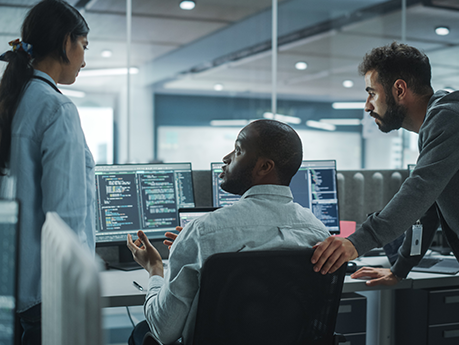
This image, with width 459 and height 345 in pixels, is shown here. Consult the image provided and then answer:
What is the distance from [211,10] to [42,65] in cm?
357

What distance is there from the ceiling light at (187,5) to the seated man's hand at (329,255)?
12.3ft

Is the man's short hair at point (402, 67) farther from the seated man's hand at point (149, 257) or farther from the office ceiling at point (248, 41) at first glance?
the office ceiling at point (248, 41)

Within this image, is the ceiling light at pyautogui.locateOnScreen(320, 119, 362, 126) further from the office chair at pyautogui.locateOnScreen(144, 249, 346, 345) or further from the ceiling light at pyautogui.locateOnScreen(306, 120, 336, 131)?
the office chair at pyautogui.locateOnScreen(144, 249, 346, 345)

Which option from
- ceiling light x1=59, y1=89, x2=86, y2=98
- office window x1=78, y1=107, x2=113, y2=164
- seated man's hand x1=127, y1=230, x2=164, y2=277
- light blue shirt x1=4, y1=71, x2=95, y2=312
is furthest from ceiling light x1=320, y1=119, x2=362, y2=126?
light blue shirt x1=4, y1=71, x2=95, y2=312

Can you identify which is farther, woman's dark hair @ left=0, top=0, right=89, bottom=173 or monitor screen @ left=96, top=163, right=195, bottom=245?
monitor screen @ left=96, top=163, right=195, bottom=245

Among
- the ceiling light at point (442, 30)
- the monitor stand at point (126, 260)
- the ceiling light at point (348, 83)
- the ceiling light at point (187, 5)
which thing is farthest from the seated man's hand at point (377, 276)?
the ceiling light at point (442, 30)

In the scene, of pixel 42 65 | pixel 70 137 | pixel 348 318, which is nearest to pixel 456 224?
pixel 348 318

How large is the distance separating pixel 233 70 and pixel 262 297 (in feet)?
13.1

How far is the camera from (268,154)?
115 centimetres

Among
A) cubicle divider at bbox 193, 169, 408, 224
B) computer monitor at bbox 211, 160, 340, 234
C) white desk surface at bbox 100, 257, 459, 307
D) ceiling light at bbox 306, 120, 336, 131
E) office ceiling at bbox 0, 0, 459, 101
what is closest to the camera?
white desk surface at bbox 100, 257, 459, 307

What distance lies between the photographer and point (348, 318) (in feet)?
5.89

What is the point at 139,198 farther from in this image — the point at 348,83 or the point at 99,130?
the point at 348,83

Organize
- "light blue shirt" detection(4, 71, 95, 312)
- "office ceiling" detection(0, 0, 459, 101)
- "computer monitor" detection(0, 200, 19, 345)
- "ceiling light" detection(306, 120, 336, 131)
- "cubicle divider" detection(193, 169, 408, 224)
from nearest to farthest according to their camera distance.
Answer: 1. "computer monitor" detection(0, 200, 19, 345)
2. "light blue shirt" detection(4, 71, 95, 312)
3. "cubicle divider" detection(193, 169, 408, 224)
4. "office ceiling" detection(0, 0, 459, 101)
5. "ceiling light" detection(306, 120, 336, 131)

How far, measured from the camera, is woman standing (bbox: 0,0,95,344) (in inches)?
43.6
